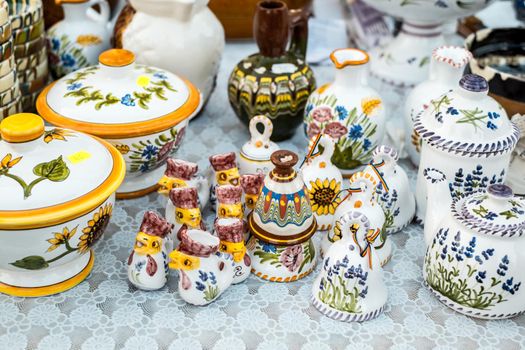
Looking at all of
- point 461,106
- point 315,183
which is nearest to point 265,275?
point 315,183

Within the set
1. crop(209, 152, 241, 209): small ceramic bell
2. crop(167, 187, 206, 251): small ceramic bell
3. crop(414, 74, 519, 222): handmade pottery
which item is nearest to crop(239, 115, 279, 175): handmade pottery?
crop(209, 152, 241, 209): small ceramic bell

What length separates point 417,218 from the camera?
137 cm

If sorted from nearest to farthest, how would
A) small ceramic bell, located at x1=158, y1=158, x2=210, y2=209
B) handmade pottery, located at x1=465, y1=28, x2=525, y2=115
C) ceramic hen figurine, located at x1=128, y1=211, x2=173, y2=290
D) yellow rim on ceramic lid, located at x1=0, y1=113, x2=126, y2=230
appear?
yellow rim on ceramic lid, located at x1=0, y1=113, x2=126, y2=230 → ceramic hen figurine, located at x1=128, y1=211, x2=173, y2=290 → small ceramic bell, located at x1=158, y1=158, x2=210, y2=209 → handmade pottery, located at x1=465, y1=28, x2=525, y2=115

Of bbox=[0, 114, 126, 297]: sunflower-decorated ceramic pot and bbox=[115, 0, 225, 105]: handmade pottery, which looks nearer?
bbox=[0, 114, 126, 297]: sunflower-decorated ceramic pot

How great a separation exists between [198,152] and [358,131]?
386 millimetres

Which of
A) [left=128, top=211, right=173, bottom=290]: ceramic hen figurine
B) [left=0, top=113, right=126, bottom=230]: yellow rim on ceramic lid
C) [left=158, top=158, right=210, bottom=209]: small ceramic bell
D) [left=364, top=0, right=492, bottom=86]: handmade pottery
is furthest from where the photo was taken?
[left=364, top=0, right=492, bottom=86]: handmade pottery

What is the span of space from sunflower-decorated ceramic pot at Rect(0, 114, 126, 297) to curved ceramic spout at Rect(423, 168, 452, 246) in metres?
0.54

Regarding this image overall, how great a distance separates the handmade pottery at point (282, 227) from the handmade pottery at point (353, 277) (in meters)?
0.07

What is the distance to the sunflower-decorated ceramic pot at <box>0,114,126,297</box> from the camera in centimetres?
102

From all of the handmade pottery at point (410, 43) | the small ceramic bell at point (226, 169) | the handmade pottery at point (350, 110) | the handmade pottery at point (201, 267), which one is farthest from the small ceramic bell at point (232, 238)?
the handmade pottery at point (410, 43)

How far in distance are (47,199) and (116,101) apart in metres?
0.32

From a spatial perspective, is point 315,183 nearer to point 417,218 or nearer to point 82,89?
point 417,218

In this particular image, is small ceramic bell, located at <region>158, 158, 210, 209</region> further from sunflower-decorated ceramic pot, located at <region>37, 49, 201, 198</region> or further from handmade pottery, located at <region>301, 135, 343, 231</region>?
handmade pottery, located at <region>301, 135, 343, 231</region>

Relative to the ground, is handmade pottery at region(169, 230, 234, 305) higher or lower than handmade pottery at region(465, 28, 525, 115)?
lower
